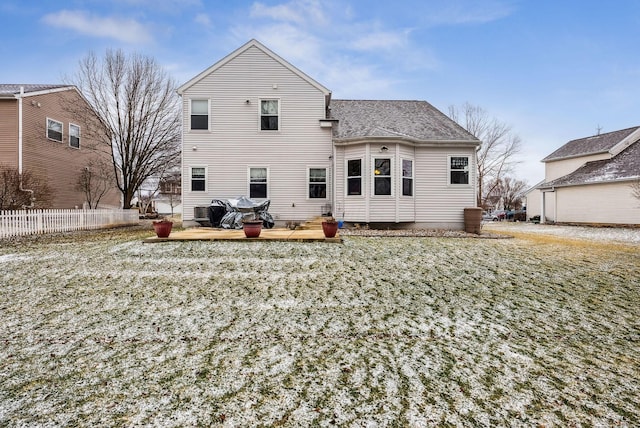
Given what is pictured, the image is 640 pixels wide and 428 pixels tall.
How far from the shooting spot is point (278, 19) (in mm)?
15719

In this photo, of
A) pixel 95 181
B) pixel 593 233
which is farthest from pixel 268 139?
pixel 593 233

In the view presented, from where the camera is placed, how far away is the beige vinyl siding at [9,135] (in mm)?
15492

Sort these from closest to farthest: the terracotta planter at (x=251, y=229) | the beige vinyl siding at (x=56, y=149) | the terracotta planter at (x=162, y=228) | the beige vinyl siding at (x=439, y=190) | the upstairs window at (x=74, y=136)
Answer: the terracotta planter at (x=162, y=228)
the terracotta planter at (x=251, y=229)
the beige vinyl siding at (x=439, y=190)
the beige vinyl siding at (x=56, y=149)
the upstairs window at (x=74, y=136)

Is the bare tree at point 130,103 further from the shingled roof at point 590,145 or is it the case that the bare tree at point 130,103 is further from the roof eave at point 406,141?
the shingled roof at point 590,145

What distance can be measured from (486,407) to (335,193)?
38.2 ft

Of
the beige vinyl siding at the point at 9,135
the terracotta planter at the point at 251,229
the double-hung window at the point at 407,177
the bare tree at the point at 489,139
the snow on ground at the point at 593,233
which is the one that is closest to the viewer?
the terracotta planter at the point at 251,229

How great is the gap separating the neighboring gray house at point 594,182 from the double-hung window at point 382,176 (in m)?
16.1

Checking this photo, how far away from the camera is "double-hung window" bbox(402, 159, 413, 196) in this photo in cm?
1345

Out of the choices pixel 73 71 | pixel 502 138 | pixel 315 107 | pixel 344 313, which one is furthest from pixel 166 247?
pixel 502 138

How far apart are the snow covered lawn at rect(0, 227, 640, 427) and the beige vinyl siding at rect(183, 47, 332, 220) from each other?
8.07m

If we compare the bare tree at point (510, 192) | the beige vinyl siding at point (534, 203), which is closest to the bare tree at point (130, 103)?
the beige vinyl siding at point (534, 203)

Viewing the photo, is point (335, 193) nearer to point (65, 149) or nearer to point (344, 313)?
point (344, 313)

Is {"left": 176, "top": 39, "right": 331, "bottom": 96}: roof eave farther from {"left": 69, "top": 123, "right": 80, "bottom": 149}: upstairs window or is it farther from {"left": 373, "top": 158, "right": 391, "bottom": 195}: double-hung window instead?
{"left": 69, "top": 123, "right": 80, "bottom": 149}: upstairs window

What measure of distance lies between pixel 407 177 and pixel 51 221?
1423cm
